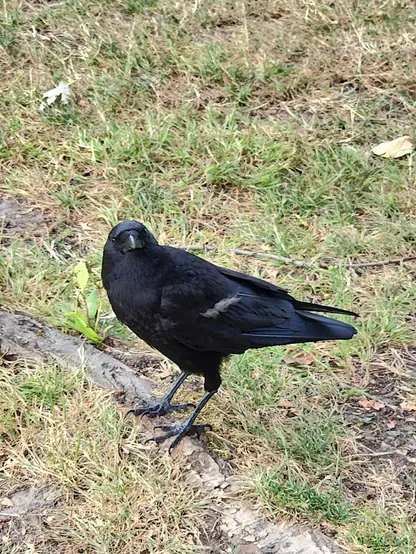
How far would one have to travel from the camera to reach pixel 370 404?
11.5 feet

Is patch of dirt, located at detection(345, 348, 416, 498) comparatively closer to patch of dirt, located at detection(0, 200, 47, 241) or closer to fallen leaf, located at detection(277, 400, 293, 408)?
fallen leaf, located at detection(277, 400, 293, 408)

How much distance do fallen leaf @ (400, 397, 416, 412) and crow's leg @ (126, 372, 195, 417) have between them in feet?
3.00

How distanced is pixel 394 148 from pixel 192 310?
8.05 ft

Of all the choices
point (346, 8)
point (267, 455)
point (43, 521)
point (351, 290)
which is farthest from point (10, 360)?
point (346, 8)

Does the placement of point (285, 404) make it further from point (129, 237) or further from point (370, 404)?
point (129, 237)

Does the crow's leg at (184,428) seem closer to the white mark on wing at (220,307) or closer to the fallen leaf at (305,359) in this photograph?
the white mark on wing at (220,307)

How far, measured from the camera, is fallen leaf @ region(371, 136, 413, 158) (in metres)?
4.91

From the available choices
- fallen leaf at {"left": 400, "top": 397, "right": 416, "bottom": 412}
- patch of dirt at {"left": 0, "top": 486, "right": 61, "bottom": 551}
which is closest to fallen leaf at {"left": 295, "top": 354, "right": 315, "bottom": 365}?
fallen leaf at {"left": 400, "top": 397, "right": 416, "bottom": 412}

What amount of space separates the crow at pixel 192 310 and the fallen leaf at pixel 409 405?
1.85 ft

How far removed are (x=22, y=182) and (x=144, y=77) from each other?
1.30 m

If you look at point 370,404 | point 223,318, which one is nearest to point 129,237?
point 223,318

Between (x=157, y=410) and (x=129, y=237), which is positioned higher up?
(x=129, y=237)

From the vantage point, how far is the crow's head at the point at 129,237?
9.67ft

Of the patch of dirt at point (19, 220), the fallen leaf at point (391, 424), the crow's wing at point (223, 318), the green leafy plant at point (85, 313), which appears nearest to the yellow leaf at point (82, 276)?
the green leafy plant at point (85, 313)
